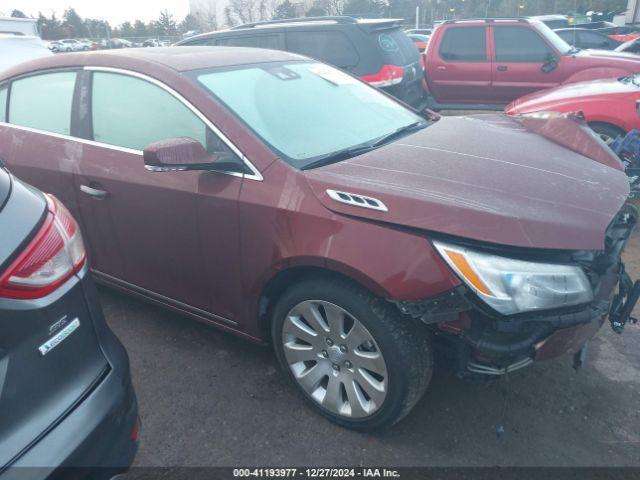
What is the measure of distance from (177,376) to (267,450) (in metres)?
0.79

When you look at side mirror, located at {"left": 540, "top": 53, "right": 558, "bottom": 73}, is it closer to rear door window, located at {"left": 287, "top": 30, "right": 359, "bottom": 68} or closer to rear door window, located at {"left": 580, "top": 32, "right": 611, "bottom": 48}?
rear door window, located at {"left": 287, "top": 30, "right": 359, "bottom": 68}

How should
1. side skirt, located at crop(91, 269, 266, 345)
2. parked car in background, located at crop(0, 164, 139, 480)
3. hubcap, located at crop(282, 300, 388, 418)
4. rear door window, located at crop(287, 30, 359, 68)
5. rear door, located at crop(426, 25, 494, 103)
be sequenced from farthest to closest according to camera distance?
rear door, located at crop(426, 25, 494, 103) → rear door window, located at crop(287, 30, 359, 68) → side skirt, located at crop(91, 269, 266, 345) → hubcap, located at crop(282, 300, 388, 418) → parked car in background, located at crop(0, 164, 139, 480)

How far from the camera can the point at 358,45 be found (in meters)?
6.54

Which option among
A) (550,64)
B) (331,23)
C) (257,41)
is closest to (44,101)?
(331,23)

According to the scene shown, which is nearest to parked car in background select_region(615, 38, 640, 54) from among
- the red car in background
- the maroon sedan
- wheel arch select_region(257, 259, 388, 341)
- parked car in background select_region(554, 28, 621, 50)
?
parked car in background select_region(554, 28, 621, 50)

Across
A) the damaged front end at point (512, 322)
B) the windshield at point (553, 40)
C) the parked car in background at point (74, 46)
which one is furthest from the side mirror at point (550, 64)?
the parked car in background at point (74, 46)

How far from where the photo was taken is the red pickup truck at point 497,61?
7637 millimetres

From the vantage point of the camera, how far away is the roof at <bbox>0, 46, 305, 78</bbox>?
280 centimetres

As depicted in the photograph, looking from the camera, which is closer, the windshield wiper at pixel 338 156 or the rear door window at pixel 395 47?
the windshield wiper at pixel 338 156

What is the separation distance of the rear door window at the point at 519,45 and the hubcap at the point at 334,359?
7.22 meters

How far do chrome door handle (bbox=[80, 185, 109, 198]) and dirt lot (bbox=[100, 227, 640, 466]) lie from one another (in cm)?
98

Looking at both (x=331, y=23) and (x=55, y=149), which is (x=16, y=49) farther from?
(x=55, y=149)

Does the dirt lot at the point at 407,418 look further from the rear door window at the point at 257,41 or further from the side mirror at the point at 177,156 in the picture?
the rear door window at the point at 257,41

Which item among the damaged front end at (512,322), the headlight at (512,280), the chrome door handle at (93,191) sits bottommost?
the damaged front end at (512,322)
